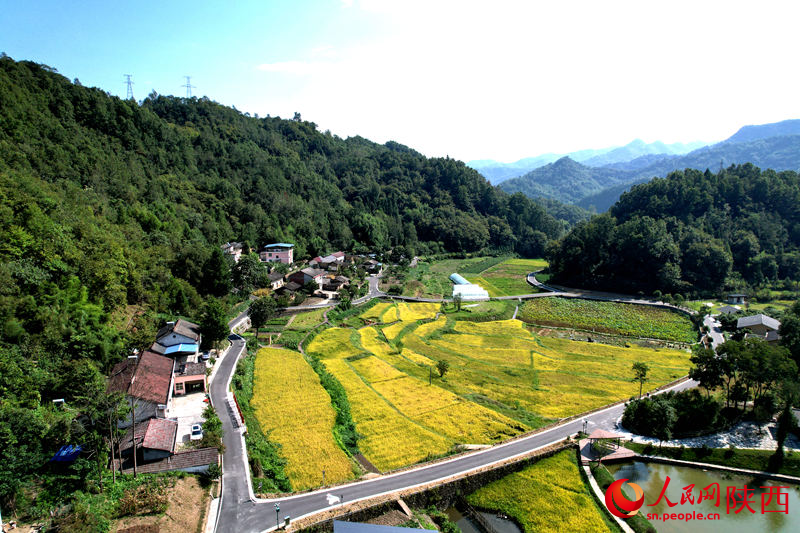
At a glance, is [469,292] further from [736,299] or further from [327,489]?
[327,489]

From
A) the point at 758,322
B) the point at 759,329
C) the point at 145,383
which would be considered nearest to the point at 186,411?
the point at 145,383

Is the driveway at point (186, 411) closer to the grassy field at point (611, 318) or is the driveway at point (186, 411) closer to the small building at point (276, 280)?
the small building at point (276, 280)

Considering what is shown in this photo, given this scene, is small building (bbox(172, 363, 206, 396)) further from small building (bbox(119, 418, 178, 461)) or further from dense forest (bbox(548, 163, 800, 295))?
dense forest (bbox(548, 163, 800, 295))

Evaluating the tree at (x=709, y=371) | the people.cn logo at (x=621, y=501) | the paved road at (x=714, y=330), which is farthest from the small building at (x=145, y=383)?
the paved road at (x=714, y=330)

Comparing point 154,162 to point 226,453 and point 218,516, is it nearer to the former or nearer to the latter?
point 226,453

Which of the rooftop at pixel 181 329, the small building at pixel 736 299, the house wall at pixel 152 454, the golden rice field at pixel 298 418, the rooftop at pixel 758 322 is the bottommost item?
the small building at pixel 736 299

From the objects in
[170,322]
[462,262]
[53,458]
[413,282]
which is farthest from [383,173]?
[53,458]
